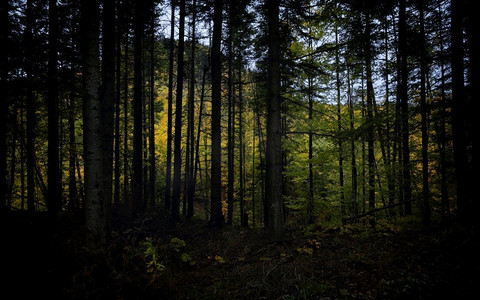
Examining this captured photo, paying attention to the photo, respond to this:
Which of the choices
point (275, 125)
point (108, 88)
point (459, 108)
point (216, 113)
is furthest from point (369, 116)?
point (108, 88)

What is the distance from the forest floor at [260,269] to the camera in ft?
12.3

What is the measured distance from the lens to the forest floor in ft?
12.3

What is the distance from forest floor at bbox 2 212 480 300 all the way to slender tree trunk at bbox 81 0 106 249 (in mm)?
453

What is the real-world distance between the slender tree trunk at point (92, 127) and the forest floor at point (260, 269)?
453mm

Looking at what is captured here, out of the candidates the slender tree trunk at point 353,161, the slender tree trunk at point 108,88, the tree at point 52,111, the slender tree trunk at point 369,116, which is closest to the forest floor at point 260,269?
the tree at point 52,111

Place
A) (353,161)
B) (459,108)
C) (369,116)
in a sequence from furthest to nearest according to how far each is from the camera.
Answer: (353,161) → (369,116) → (459,108)

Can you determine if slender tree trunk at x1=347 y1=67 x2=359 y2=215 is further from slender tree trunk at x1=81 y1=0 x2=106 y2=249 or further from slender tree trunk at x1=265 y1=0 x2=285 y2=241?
slender tree trunk at x1=81 y1=0 x2=106 y2=249

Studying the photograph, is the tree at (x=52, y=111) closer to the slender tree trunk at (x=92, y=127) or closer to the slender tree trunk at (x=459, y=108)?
the slender tree trunk at (x=92, y=127)

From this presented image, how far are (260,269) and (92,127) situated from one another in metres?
5.72

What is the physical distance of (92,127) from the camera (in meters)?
5.03

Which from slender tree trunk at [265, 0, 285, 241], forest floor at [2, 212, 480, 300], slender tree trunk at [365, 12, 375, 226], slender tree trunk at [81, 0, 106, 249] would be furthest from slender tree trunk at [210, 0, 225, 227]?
slender tree trunk at [365, 12, 375, 226]

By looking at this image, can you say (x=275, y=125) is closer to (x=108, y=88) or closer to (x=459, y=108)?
(x=459, y=108)

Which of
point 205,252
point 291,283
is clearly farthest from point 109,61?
point 291,283

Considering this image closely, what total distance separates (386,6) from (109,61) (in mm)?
9789
